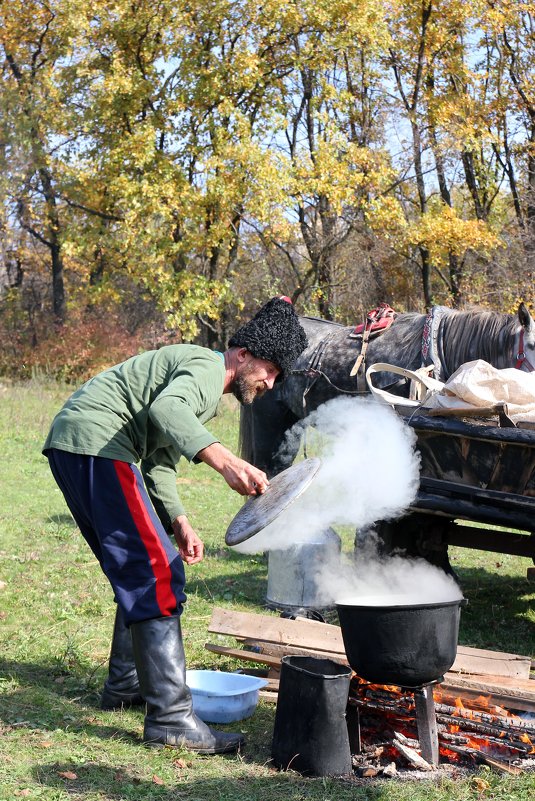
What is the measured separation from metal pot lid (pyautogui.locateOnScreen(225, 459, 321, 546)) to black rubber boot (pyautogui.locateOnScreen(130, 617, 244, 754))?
654 millimetres

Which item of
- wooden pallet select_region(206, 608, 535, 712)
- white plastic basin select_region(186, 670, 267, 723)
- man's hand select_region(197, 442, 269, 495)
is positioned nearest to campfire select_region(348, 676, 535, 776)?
wooden pallet select_region(206, 608, 535, 712)

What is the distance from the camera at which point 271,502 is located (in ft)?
10.8

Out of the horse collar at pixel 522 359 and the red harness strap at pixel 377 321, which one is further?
the red harness strap at pixel 377 321

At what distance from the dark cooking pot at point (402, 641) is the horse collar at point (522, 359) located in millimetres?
2615

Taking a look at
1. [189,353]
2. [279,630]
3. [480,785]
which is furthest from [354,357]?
[480,785]

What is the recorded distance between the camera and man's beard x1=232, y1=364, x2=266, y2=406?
3.69 meters

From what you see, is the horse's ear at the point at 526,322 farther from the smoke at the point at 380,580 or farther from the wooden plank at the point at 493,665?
the wooden plank at the point at 493,665

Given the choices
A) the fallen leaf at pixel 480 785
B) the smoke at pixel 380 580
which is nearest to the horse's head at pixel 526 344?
the smoke at pixel 380 580

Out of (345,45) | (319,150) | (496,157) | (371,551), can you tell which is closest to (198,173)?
(319,150)

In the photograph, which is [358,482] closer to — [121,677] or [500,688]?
[500,688]

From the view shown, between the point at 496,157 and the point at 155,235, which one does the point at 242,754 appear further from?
the point at 496,157

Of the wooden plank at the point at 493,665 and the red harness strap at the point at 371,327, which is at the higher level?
the red harness strap at the point at 371,327

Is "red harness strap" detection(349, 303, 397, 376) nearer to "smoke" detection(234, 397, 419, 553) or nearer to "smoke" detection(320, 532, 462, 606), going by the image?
"smoke" detection(234, 397, 419, 553)

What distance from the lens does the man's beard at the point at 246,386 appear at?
3688 mm
